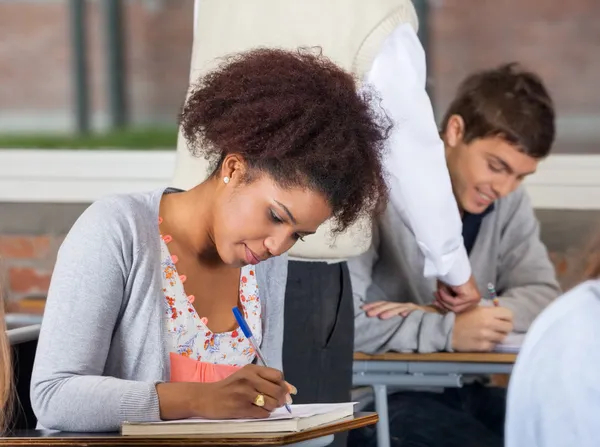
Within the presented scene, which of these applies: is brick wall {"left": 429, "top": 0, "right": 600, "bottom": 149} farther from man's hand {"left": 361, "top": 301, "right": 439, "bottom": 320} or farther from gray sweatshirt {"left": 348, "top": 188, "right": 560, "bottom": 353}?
man's hand {"left": 361, "top": 301, "right": 439, "bottom": 320}

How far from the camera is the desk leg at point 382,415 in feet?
7.64

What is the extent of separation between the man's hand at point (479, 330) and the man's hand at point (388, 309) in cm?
12

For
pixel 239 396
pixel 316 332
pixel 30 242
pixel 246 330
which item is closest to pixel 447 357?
pixel 316 332

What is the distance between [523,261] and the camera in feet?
9.59

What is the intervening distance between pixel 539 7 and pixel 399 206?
224 cm

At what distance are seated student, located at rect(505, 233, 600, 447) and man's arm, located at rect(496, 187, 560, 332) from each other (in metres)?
1.78

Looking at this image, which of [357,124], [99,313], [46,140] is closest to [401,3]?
[357,124]

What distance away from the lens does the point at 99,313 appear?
1.51m

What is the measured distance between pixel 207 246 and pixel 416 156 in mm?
653

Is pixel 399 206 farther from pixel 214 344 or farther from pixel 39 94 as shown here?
pixel 39 94

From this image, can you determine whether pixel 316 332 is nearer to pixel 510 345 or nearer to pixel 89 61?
pixel 510 345

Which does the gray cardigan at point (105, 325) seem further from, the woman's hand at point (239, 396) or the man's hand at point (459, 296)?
the man's hand at point (459, 296)

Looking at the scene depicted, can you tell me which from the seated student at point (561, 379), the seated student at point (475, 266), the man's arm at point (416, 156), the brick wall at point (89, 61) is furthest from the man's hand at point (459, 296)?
the brick wall at point (89, 61)

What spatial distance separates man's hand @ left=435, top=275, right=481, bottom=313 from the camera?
8.14 ft
